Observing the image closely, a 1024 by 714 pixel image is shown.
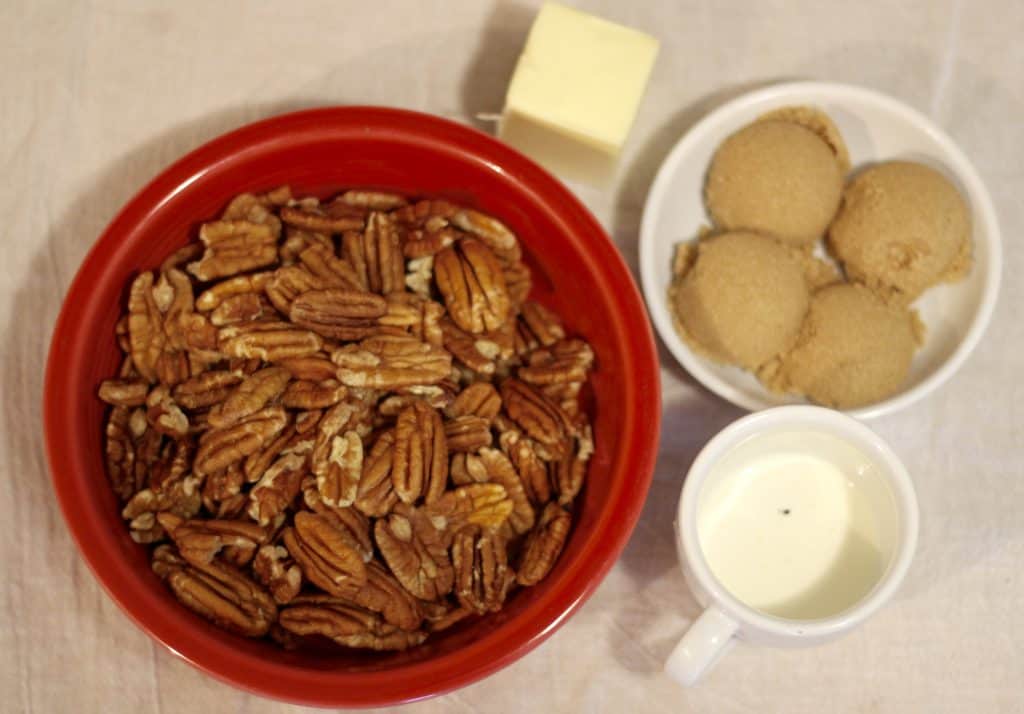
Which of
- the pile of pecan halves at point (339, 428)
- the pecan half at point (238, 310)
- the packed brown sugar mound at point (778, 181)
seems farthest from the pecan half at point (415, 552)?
the packed brown sugar mound at point (778, 181)

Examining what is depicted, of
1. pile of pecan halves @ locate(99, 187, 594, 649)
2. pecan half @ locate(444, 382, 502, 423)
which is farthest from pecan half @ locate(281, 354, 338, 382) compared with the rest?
pecan half @ locate(444, 382, 502, 423)

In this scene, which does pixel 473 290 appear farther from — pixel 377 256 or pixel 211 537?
pixel 211 537

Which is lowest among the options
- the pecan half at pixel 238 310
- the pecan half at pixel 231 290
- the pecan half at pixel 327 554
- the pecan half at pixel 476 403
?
the pecan half at pixel 327 554

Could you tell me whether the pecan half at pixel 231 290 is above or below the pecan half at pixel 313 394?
above

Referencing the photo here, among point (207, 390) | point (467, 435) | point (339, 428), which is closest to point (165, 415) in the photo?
point (207, 390)

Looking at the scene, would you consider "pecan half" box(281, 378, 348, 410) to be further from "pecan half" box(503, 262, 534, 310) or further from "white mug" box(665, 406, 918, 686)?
"white mug" box(665, 406, 918, 686)

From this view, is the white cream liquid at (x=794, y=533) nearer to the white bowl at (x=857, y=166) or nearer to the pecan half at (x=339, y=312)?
the white bowl at (x=857, y=166)
